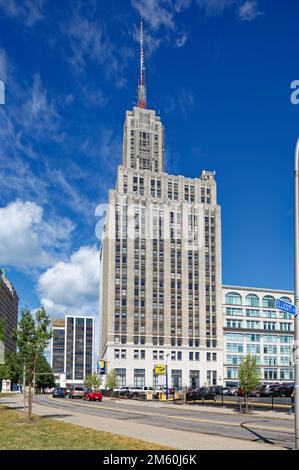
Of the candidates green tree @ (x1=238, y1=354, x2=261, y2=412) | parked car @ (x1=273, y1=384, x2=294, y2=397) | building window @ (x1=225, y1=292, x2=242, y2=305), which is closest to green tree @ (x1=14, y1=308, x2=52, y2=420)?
green tree @ (x1=238, y1=354, x2=261, y2=412)

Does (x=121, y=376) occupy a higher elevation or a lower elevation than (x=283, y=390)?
lower

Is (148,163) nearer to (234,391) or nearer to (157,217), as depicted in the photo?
(157,217)

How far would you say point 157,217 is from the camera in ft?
471

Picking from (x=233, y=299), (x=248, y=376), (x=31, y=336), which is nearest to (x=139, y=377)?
(x=233, y=299)

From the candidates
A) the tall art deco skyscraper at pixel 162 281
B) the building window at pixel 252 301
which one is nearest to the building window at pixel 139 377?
the tall art deco skyscraper at pixel 162 281

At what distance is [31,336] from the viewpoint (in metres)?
27.7

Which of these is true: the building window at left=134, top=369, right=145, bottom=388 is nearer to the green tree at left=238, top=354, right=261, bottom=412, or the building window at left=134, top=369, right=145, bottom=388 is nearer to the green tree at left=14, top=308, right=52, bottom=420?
the green tree at left=238, top=354, right=261, bottom=412

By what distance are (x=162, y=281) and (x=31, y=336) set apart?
376ft

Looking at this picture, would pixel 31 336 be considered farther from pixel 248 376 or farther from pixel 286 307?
pixel 248 376

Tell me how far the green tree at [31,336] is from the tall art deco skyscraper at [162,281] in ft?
347

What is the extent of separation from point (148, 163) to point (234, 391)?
313ft

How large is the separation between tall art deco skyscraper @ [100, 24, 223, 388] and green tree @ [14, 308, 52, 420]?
347ft

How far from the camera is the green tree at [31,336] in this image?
89.9 ft
